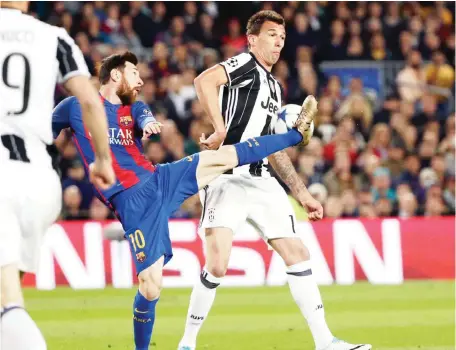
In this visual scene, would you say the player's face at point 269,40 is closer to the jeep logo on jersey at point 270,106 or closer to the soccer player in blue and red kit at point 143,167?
the jeep logo on jersey at point 270,106

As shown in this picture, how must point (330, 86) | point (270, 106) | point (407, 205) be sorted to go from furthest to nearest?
point (330, 86) → point (407, 205) → point (270, 106)

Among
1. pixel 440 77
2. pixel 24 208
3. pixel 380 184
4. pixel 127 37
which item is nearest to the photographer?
pixel 24 208

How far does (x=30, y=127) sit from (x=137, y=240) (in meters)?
1.96

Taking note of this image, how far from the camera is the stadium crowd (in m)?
14.7

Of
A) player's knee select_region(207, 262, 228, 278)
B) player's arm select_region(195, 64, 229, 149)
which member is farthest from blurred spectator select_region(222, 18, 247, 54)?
player's knee select_region(207, 262, 228, 278)

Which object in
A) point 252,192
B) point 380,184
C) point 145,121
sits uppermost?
point 145,121

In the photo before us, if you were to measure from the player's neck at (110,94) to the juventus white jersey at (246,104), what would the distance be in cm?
81

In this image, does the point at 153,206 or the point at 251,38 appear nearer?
the point at 153,206

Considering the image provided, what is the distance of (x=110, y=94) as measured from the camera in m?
6.88

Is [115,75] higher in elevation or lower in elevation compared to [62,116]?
higher

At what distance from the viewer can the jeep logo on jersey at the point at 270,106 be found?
7.25 m

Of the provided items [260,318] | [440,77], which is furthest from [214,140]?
[440,77]

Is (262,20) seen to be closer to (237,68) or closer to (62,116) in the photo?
(237,68)

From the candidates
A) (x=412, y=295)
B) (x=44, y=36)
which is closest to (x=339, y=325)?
(x=412, y=295)
